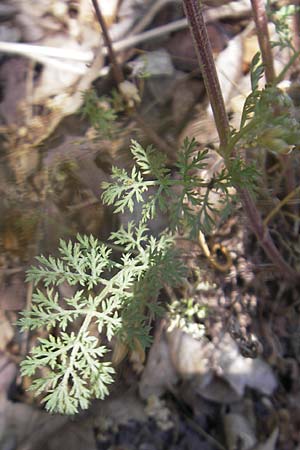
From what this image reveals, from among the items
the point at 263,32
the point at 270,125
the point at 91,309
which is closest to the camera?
the point at 270,125

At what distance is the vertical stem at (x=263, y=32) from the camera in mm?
1595

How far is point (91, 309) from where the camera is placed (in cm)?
135

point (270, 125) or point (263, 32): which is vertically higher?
point (263, 32)

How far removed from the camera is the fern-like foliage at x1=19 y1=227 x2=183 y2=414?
1.29m

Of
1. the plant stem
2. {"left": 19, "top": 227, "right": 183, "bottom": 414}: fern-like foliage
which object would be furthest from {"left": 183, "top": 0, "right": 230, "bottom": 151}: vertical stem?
{"left": 19, "top": 227, "right": 183, "bottom": 414}: fern-like foliage

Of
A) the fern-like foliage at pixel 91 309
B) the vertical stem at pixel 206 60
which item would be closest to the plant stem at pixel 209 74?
the vertical stem at pixel 206 60

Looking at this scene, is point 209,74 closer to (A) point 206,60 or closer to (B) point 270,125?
(A) point 206,60

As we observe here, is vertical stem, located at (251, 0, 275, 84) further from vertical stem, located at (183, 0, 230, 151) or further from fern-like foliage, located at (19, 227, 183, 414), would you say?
fern-like foliage, located at (19, 227, 183, 414)

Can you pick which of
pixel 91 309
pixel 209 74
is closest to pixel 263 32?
pixel 209 74

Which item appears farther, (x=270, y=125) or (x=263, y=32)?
(x=263, y=32)

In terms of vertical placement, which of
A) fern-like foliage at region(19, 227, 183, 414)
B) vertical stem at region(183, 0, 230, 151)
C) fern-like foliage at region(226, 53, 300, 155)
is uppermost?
vertical stem at region(183, 0, 230, 151)

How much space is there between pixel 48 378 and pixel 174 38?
6.27ft

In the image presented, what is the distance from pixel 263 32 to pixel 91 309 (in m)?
1.05

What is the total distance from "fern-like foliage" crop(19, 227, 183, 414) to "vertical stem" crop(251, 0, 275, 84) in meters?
0.70
